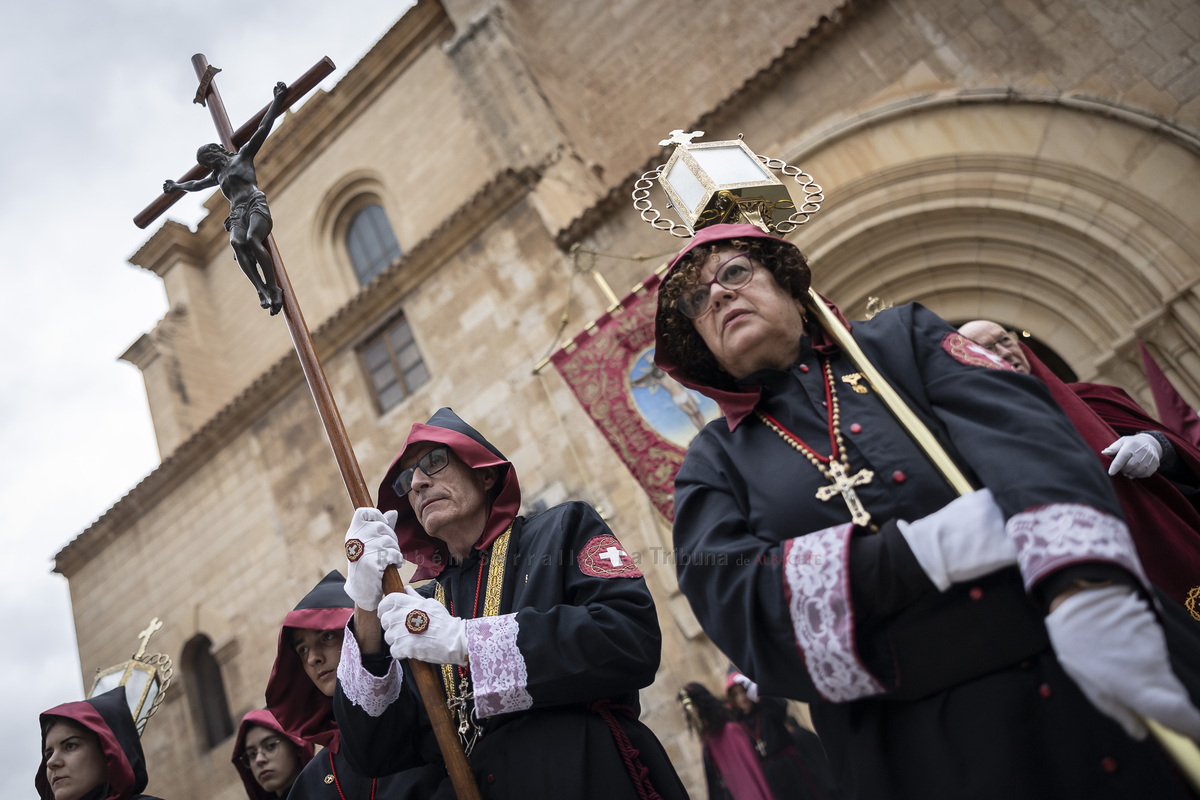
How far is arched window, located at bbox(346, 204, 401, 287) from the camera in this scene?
491 inches

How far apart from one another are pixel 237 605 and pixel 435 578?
9890mm

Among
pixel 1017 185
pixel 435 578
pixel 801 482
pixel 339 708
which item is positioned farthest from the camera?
pixel 1017 185

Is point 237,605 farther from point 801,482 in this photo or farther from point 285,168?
point 801,482

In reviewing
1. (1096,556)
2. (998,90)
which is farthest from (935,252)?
(1096,556)

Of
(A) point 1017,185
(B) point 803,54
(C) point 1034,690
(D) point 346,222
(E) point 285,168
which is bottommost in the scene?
(C) point 1034,690

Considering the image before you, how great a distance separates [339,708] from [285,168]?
1260 centimetres

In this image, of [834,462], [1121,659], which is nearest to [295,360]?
[834,462]

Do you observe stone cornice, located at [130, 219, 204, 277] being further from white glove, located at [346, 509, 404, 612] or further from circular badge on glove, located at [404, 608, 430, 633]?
circular badge on glove, located at [404, 608, 430, 633]

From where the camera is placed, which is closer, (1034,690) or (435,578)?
(1034,690)

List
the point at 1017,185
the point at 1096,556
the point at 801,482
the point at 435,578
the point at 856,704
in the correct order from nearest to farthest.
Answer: the point at 1096,556
the point at 856,704
the point at 801,482
the point at 435,578
the point at 1017,185

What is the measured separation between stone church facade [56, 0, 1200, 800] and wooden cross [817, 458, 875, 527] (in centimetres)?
570

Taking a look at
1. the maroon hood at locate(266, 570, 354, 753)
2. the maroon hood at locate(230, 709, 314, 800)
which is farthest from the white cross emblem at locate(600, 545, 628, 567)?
the maroon hood at locate(230, 709, 314, 800)

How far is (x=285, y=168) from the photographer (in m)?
13.5

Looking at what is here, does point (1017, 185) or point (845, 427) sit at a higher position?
point (1017, 185)
